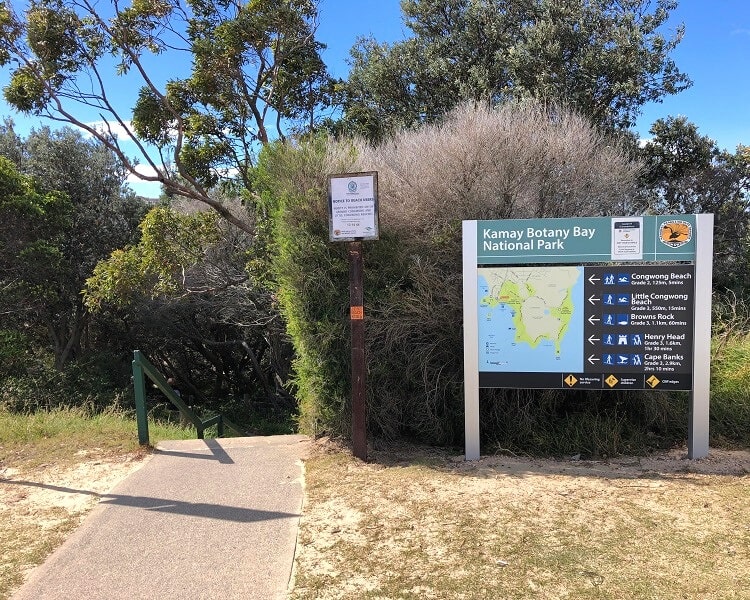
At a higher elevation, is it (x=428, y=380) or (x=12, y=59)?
(x=12, y=59)

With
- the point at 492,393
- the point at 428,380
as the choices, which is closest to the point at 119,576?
the point at 428,380

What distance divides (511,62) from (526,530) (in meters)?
10.8

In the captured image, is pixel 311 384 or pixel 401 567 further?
pixel 311 384

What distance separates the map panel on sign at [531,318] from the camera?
18.1ft

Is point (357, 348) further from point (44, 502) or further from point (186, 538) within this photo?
point (44, 502)

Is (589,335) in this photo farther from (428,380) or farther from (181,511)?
(181,511)

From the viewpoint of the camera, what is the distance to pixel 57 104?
38.0 ft

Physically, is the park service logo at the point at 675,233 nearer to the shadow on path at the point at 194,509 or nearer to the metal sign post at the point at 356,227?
the metal sign post at the point at 356,227

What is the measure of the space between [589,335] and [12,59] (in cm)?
1193

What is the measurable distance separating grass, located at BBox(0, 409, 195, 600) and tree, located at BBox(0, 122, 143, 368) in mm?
7319

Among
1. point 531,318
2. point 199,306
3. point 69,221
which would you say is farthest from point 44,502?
point 69,221

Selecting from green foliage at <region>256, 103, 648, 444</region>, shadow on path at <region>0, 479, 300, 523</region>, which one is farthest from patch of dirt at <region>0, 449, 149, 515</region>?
green foliage at <region>256, 103, 648, 444</region>

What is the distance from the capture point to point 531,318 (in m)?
5.58

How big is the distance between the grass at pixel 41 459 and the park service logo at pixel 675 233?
551cm
